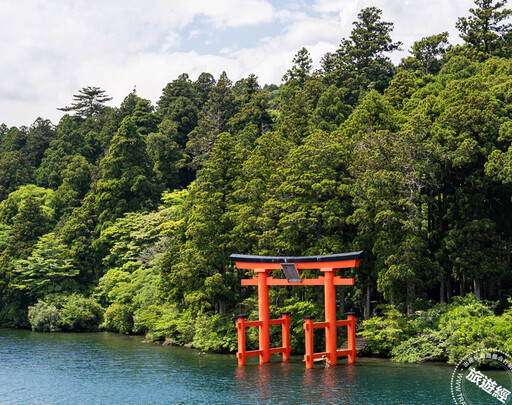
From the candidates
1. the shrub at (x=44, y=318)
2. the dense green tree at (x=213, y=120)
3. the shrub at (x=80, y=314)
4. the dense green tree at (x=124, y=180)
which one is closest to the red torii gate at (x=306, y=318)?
the shrub at (x=80, y=314)

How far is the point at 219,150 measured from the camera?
39875mm

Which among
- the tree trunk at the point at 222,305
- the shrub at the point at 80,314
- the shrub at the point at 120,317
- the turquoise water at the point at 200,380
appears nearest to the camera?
the turquoise water at the point at 200,380

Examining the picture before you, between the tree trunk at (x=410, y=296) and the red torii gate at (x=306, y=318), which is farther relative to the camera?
the tree trunk at (x=410, y=296)

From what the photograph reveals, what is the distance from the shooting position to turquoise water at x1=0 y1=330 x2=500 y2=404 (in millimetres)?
24531

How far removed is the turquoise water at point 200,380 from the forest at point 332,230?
9.43 feet

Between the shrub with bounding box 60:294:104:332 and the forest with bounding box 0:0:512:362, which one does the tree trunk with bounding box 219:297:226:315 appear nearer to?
the forest with bounding box 0:0:512:362

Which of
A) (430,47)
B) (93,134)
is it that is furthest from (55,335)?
(430,47)

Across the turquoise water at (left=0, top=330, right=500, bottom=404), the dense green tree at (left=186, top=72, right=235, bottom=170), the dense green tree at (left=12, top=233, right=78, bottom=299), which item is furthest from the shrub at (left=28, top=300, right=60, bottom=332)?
the dense green tree at (left=186, top=72, right=235, bottom=170)

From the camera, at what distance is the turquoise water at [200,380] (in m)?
24.5

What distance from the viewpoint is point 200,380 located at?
93.6 feet

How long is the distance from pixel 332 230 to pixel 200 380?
12.0 metres

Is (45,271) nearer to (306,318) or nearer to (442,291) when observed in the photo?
(306,318)

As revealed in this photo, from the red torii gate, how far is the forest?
2.10 m

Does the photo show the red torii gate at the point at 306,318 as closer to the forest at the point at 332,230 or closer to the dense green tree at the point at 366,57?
the forest at the point at 332,230
